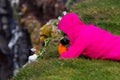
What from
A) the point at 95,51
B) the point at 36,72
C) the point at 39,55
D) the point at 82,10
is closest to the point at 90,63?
the point at 95,51

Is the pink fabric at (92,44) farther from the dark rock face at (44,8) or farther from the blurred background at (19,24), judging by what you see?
the dark rock face at (44,8)

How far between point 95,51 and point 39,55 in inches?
101

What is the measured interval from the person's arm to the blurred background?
28544mm

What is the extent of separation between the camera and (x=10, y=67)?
1718 inches

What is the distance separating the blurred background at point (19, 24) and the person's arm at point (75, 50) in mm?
28544

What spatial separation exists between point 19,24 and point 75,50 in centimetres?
3642

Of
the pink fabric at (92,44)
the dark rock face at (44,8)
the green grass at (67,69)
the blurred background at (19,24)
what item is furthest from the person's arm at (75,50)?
the dark rock face at (44,8)

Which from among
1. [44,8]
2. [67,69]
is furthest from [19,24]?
[67,69]

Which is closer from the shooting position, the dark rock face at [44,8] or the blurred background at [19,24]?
the dark rock face at [44,8]

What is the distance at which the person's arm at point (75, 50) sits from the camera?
1263 centimetres

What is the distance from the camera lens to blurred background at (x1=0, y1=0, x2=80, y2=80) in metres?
43.9

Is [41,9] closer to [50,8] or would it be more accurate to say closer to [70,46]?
[50,8]

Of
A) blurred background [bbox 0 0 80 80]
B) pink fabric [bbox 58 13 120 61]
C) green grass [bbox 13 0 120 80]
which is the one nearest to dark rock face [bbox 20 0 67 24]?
blurred background [bbox 0 0 80 80]

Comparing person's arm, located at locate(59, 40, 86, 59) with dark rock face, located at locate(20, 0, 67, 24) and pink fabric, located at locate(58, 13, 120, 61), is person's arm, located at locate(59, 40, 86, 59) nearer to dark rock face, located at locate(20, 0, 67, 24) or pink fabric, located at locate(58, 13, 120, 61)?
pink fabric, located at locate(58, 13, 120, 61)
